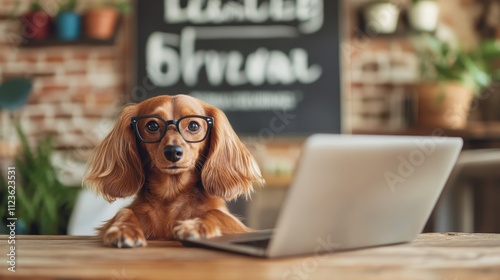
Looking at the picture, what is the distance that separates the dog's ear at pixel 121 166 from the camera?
873 millimetres

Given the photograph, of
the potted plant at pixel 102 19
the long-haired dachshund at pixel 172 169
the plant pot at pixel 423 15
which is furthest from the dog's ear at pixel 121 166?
the plant pot at pixel 423 15

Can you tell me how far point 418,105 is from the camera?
3.38 m

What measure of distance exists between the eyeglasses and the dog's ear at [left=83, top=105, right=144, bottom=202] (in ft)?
0.07

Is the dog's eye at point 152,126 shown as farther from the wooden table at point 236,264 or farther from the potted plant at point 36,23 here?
the potted plant at point 36,23

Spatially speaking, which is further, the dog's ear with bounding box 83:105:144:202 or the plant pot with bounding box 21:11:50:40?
the plant pot with bounding box 21:11:50:40

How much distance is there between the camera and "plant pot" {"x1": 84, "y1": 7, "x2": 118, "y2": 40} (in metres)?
3.44

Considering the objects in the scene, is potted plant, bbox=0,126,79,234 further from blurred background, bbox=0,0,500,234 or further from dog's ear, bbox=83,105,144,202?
dog's ear, bbox=83,105,144,202

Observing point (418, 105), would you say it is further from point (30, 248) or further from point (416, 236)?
point (30, 248)

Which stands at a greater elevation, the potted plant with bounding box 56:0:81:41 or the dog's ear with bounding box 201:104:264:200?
the potted plant with bounding box 56:0:81:41

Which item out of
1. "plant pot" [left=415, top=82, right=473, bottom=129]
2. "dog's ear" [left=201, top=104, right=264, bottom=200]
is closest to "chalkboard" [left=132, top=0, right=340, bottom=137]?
"plant pot" [left=415, top=82, right=473, bottom=129]

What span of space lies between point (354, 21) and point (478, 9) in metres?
0.72

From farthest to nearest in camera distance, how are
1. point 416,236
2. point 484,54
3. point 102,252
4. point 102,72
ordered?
point 102,72 < point 484,54 < point 416,236 < point 102,252

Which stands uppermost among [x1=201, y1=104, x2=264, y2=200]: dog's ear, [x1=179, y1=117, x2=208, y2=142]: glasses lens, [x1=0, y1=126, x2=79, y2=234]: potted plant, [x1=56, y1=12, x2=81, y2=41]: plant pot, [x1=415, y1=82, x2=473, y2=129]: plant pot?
[x1=56, y1=12, x2=81, y2=41]: plant pot

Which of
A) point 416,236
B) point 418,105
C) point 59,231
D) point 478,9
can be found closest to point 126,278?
point 416,236
